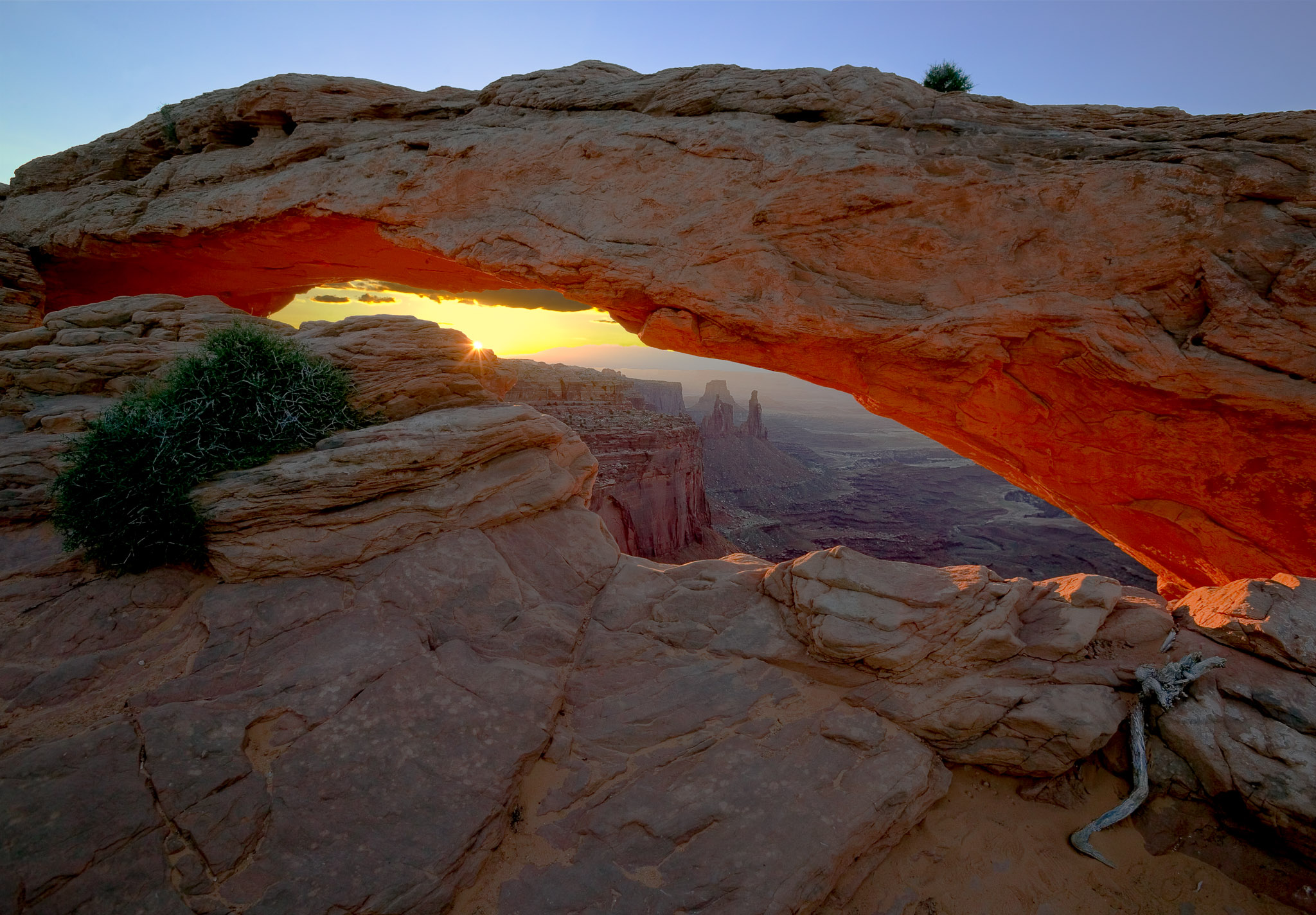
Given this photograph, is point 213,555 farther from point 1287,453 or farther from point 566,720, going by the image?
point 1287,453

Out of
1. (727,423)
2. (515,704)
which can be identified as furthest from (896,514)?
(515,704)

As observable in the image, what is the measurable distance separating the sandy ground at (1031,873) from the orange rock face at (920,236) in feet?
22.3

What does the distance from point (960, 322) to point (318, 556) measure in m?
10.1

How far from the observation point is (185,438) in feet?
20.6

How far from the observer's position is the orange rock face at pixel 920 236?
26.5ft

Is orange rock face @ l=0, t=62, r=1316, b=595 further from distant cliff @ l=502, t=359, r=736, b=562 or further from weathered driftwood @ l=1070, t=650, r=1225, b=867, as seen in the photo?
distant cliff @ l=502, t=359, r=736, b=562

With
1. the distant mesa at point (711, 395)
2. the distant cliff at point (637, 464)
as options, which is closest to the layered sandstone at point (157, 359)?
the distant cliff at point (637, 464)

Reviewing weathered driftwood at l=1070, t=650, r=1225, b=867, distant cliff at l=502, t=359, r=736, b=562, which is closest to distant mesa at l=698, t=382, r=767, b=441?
distant cliff at l=502, t=359, r=736, b=562

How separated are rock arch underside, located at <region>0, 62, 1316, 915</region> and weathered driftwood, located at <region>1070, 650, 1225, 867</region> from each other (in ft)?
0.47

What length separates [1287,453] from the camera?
8.44 m

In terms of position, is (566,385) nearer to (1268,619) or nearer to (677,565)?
(677,565)

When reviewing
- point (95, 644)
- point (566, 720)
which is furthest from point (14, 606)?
point (566, 720)

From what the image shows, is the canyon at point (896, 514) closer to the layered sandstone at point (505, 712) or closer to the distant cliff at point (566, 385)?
the distant cliff at point (566, 385)

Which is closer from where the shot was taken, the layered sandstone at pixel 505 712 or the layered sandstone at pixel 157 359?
the layered sandstone at pixel 505 712
